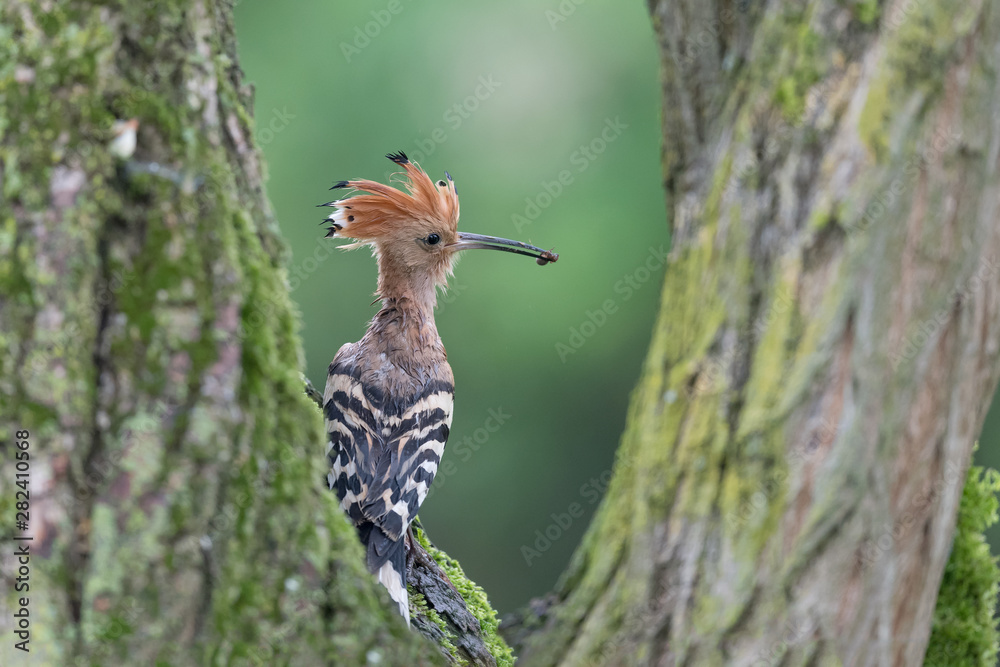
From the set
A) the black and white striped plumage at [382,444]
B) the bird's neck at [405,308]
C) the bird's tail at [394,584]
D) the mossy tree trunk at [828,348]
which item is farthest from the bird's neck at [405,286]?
the mossy tree trunk at [828,348]

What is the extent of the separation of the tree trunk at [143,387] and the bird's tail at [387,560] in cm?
91

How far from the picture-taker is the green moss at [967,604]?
4.36 feet

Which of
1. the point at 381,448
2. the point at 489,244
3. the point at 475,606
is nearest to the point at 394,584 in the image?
the point at 475,606

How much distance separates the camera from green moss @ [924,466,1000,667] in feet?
4.36

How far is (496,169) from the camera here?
586 cm

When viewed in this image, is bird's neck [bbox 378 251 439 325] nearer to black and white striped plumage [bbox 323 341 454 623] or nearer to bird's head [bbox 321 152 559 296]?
bird's head [bbox 321 152 559 296]

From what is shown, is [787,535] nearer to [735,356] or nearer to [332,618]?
[735,356]

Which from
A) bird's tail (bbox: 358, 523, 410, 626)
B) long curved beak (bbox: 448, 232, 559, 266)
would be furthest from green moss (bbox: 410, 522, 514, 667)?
long curved beak (bbox: 448, 232, 559, 266)

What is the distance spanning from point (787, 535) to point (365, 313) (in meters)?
5.24

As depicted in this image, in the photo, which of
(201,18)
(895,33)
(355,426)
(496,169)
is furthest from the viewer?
(496,169)

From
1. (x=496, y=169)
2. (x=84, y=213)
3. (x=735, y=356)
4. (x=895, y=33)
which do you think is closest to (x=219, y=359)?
(x=84, y=213)

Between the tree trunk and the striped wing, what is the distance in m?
1.22

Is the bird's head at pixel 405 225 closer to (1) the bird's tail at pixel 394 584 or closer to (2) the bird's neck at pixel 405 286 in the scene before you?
(2) the bird's neck at pixel 405 286

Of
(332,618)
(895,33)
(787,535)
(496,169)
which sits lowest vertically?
(332,618)
